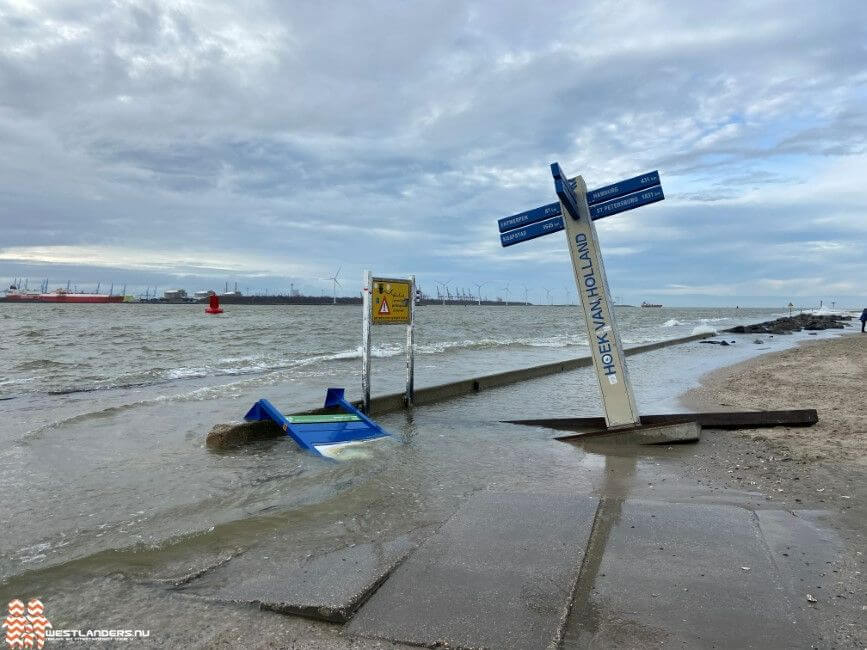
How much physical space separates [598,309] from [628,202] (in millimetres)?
1328

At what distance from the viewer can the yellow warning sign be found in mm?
9172

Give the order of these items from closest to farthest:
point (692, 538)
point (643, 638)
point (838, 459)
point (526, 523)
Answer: point (643, 638)
point (692, 538)
point (526, 523)
point (838, 459)

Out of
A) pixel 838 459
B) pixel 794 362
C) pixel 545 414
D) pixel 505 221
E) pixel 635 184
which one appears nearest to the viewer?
pixel 838 459

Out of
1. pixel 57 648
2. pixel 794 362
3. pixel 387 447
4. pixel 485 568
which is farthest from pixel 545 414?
pixel 794 362

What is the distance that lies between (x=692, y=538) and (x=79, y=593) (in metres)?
3.90

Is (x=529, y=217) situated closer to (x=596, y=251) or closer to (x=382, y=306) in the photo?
(x=596, y=251)

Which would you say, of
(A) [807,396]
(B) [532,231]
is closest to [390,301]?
(B) [532,231]

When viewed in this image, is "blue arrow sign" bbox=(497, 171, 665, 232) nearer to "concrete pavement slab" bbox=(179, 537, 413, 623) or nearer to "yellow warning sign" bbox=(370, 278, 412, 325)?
"yellow warning sign" bbox=(370, 278, 412, 325)

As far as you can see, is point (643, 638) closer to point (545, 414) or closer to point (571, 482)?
point (571, 482)

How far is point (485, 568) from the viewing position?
3.39 m

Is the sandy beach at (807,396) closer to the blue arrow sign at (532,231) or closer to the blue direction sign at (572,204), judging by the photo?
the blue direction sign at (572,204)
